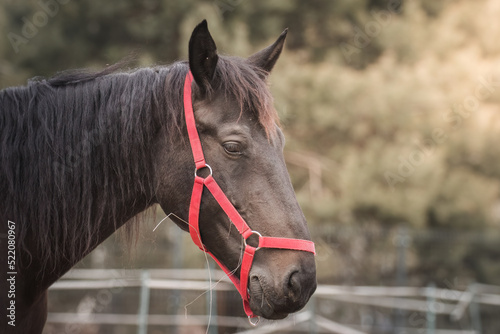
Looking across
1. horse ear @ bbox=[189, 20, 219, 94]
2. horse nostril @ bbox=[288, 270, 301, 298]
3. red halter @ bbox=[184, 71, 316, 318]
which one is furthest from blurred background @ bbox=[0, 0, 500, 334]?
horse nostril @ bbox=[288, 270, 301, 298]

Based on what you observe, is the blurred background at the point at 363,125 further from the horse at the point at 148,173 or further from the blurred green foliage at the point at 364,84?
the horse at the point at 148,173

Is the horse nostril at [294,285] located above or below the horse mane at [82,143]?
below

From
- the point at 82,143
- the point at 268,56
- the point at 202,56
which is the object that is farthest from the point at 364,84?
the point at 82,143

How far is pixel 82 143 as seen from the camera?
207cm

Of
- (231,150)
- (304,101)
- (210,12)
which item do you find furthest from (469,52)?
(231,150)

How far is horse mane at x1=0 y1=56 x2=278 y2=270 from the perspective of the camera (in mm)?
1992

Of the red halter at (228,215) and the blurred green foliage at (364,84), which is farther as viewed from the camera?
the blurred green foliage at (364,84)

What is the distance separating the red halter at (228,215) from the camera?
6.22 feet

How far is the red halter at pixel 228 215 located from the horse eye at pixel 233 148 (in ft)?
0.37

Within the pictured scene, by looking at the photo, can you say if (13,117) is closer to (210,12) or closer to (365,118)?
(210,12)

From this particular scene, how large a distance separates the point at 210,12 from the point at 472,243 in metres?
8.63

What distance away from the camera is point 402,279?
10.7m

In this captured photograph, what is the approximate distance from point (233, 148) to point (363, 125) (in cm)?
939

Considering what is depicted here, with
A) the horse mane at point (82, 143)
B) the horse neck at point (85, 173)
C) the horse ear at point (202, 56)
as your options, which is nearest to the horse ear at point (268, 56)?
the horse mane at point (82, 143)
